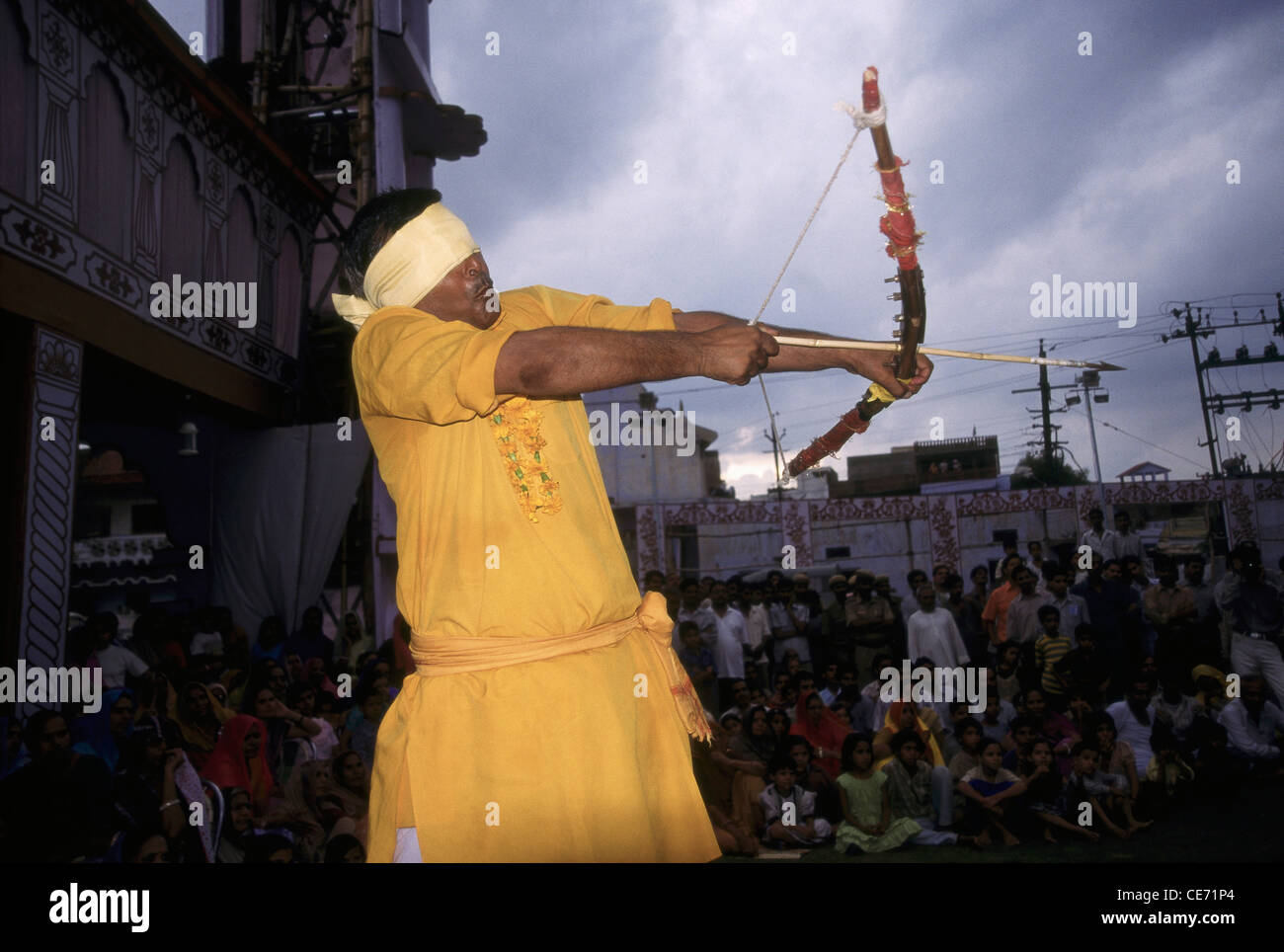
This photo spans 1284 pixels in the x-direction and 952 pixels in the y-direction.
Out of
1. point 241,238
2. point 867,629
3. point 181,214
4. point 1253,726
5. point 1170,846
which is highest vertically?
point 241,238

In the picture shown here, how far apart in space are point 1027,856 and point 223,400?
25.4 feet

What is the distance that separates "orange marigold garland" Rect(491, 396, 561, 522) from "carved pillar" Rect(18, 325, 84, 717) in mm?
5272

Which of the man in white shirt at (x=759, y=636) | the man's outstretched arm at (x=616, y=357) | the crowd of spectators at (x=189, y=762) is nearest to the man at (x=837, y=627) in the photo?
the man in white shirt at (x=759, y=636)

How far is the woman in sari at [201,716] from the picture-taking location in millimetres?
6117

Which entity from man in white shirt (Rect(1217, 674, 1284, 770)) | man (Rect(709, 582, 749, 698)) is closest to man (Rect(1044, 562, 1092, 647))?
man in white shirt (Rect(1217, 674, 1284, 770))

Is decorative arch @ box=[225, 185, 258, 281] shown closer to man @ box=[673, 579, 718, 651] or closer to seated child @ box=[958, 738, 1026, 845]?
man @ box=[673, 579, 718, 651]

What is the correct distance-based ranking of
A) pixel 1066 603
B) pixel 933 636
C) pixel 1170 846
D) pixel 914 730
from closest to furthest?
pixel 1170 846 < pixel 914 730 < pixel 933 636 < pixel 1066 603

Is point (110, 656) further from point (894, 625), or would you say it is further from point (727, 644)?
point (894, 625)

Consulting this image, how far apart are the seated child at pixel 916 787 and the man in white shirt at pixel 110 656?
5.39 m

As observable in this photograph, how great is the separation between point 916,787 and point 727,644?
2362mm

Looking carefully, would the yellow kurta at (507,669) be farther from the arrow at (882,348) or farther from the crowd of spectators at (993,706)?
the crowd of spectators at (993,706)

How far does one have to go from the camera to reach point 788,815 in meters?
6.61

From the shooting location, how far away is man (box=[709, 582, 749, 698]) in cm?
865

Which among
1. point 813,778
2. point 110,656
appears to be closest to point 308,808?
point 110,656
